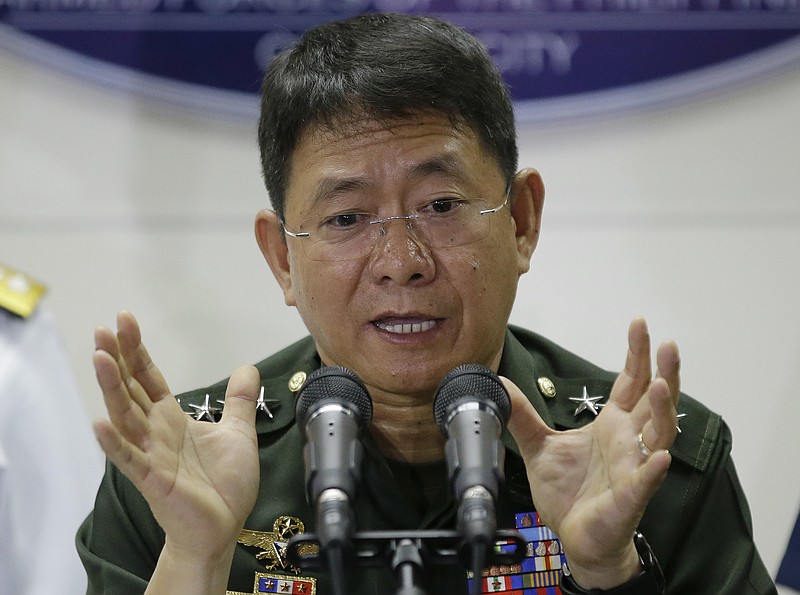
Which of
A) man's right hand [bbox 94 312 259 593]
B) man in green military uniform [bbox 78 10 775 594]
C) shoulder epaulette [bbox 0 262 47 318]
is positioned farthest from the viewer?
shoulder epaulette [bbox 0 262 47 318]

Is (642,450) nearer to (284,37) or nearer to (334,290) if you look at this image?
(334,290)

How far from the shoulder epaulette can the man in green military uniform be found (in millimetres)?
524

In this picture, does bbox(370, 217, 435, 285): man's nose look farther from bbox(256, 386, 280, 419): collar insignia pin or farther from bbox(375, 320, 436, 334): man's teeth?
bbox(256, 386, 280, 419): collar insignia pin

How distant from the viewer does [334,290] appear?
1.94 metres

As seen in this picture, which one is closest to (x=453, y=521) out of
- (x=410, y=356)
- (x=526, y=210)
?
(x=410, y=356)

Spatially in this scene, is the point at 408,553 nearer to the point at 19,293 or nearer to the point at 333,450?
the point at 333,450

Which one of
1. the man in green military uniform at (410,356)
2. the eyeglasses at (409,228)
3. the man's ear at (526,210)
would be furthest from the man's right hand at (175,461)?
the man's ear at (526,210)

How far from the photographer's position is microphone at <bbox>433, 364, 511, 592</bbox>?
4.02 feet

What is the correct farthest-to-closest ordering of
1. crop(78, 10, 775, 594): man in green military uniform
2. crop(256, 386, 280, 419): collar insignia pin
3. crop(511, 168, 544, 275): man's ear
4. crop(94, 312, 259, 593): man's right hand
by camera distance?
crop(256, 386, 280, 419): collar insignia pin → crop(511, 168, 544, 275): man's ear → crop(78, 10, 775, 594): man in green military uniform → crop(94, 312, 259, 593): man's right hand

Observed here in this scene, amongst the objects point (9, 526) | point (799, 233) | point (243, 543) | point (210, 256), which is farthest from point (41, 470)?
point (799, 233)

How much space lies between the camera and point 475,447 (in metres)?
1.31

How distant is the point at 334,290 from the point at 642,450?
628mm

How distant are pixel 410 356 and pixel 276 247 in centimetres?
43

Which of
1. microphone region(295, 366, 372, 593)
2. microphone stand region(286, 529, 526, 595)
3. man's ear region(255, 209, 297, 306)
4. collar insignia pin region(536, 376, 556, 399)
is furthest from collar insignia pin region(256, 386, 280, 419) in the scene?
microphone stand region(286, 529, 526, 595)
